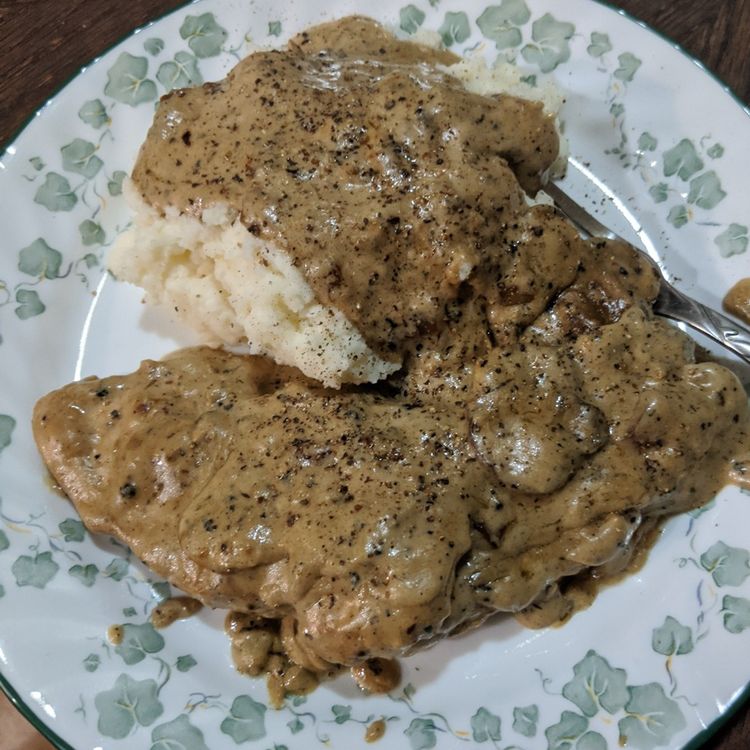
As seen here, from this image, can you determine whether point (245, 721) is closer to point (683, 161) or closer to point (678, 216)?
point (678, 216)

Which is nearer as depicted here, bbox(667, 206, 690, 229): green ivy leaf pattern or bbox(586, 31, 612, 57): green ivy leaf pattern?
bbox(667, 206, 690, 229): green ivy leaf pattern

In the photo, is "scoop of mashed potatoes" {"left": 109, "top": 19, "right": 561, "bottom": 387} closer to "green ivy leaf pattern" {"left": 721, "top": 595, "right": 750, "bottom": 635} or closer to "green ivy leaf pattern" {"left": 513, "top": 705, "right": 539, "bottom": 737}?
"green ivy leaf pattern" {"left": 513, "top": 705, "right": 539, "bottom": 737}

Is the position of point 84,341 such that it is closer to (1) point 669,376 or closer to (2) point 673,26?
(1) point 669,376

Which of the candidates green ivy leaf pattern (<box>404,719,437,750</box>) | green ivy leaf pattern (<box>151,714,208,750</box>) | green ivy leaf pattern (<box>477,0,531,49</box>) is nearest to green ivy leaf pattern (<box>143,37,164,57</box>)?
green ivy leaf pattern (<box>477,0,531,49</box>)

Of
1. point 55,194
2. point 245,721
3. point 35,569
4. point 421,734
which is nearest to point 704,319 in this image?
point 421,734

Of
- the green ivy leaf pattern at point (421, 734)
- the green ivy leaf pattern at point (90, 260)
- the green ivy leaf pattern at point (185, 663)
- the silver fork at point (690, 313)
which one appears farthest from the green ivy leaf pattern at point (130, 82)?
the green ivy leaf pattern at point (421, 734)

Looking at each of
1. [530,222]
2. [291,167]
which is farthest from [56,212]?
[530,222]
